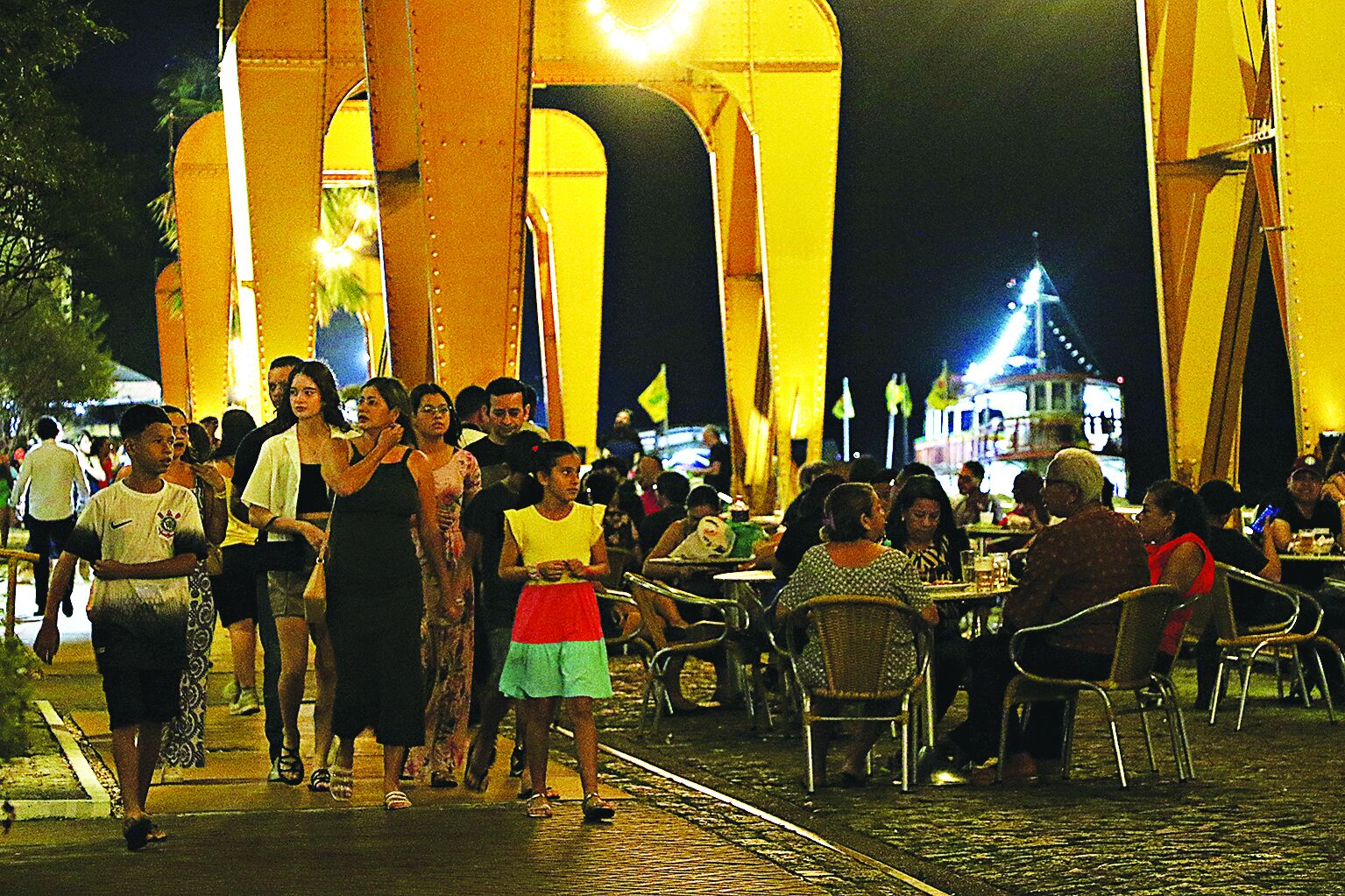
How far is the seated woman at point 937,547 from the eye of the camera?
9.53 meters

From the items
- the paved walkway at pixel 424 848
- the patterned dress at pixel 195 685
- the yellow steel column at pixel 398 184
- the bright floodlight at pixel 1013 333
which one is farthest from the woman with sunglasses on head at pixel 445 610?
the bright floodlight at pixel 1013 333

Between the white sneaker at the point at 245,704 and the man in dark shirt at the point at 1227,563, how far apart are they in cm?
537

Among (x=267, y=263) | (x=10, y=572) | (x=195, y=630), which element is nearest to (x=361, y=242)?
(x=267, y=263)

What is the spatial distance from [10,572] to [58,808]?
222 inches

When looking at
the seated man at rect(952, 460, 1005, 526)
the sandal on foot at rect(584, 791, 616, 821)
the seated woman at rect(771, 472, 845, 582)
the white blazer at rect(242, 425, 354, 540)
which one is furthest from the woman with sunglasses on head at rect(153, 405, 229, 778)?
the seated man at rect(952, 460, 1005, 526)

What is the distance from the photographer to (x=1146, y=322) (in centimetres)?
7350

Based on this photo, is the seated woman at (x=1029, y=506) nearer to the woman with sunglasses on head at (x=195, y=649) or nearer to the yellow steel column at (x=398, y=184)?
the yellow steel column at (x=398, y=184)

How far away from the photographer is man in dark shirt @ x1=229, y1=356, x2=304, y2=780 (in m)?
8.93

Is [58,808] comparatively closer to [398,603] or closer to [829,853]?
[398,603]

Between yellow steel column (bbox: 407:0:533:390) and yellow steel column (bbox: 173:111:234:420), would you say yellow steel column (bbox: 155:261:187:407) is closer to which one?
yellow steel column (bbox: 173:111:234:420)

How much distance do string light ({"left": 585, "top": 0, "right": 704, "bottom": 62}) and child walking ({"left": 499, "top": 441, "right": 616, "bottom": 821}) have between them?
12.1 meters

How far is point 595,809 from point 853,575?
161 centimetres

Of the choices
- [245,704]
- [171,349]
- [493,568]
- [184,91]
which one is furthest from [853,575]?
[184,91]

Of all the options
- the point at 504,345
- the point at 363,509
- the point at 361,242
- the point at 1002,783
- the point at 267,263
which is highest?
the point at 361,242
